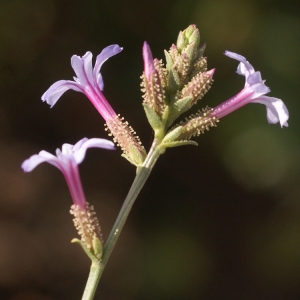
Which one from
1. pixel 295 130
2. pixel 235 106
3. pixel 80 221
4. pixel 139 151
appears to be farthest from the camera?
pixel 295 130

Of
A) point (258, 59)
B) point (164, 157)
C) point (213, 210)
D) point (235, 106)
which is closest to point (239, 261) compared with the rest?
point (213, 210)

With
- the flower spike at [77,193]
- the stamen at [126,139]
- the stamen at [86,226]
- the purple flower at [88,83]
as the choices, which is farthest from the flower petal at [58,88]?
the stamen at [86,226]

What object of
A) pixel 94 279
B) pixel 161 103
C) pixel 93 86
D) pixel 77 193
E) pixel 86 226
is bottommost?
pixel 94 279

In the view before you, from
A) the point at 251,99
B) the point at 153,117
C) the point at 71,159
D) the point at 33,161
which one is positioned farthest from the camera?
the point at 251,99

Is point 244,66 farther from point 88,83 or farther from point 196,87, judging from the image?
point 88,83

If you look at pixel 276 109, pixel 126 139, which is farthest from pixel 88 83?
pixel 276 109

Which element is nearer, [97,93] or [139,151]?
[139,151]

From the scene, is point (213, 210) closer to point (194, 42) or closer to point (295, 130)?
point (295, 130)
